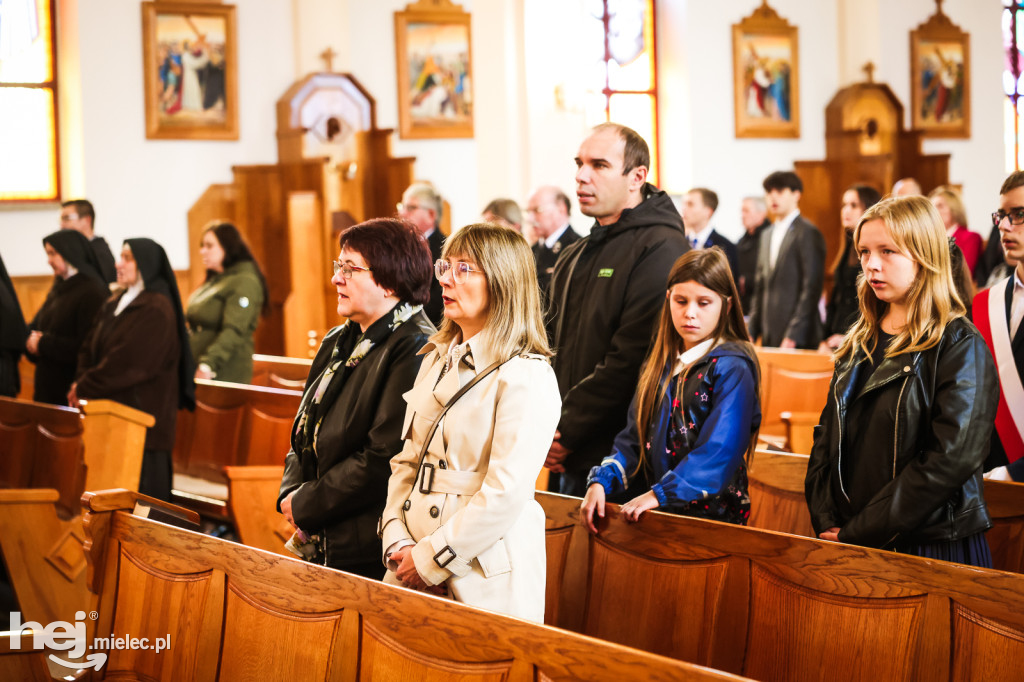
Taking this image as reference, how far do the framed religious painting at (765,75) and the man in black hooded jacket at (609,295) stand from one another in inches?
392

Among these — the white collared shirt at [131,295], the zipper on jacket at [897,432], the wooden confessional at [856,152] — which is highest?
the wooden confessional at [856,152]

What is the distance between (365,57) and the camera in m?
11.4

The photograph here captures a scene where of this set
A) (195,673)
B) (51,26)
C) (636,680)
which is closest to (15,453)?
(195,673)

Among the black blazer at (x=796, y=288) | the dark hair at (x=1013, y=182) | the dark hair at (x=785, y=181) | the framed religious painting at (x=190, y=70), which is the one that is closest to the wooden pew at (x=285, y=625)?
the dark hair at (x=1013, y=182)

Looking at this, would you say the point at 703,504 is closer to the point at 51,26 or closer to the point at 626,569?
the point at 626,569

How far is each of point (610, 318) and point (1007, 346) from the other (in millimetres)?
1209

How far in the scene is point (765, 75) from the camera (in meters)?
13.2

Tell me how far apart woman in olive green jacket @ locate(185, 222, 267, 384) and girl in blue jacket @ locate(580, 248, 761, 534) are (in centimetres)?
395

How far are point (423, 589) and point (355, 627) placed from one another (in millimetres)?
207

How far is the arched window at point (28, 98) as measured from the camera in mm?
10703

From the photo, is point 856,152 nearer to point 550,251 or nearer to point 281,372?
point 550,251

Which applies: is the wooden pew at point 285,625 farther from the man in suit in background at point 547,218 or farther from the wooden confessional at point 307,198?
the wooden confessional at point 307,198

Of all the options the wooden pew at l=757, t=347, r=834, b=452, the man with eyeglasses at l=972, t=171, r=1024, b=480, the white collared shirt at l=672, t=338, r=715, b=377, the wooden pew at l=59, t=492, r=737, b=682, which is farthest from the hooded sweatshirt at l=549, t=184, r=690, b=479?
the wooden pew at l=757, t=347, r=834, b=452

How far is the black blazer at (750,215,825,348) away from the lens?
7246 mm
